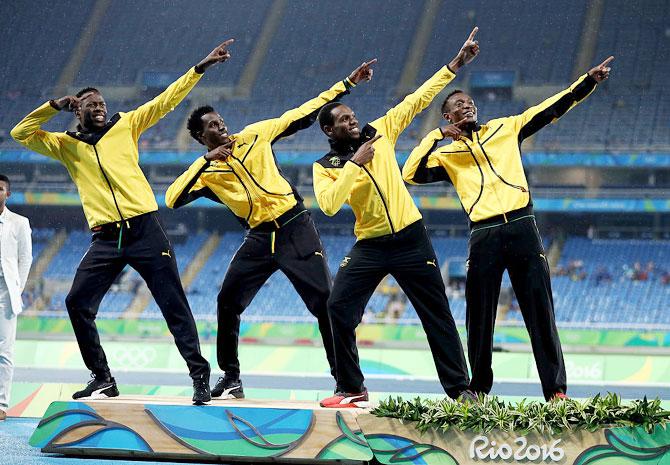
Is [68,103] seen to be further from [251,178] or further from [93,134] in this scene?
[251,178]

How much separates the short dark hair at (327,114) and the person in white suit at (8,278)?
2.95 m

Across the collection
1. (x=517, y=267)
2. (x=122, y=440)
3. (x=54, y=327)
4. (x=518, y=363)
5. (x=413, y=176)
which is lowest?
(x=54, y=327)

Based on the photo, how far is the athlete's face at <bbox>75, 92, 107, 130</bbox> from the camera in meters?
6.56

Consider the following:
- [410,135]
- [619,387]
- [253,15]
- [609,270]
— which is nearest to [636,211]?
[609,270]

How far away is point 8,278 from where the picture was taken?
802 cm

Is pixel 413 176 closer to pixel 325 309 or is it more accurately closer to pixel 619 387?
pixel 325 309

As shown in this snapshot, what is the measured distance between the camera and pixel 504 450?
18.1ft

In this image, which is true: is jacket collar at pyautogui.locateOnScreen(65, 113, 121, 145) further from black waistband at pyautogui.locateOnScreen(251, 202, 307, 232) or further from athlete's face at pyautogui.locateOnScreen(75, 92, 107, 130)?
black waistband at pyautogui.locateOnScreen(251, 202, 307, 232)

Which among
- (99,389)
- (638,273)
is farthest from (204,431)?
(638,273)

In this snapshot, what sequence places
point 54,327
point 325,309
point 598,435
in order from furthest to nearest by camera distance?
point 54,327 < point 325,309 < point 598,435

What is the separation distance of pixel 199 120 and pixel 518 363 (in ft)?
31.6

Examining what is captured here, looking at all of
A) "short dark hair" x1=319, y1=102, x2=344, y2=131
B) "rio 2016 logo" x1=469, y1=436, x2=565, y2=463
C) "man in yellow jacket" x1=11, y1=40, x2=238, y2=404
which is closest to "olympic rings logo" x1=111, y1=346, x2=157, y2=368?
"man in yellow jacket" x1=11, y1=40, x2=238, y2=404

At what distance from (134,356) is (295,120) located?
12.0 m

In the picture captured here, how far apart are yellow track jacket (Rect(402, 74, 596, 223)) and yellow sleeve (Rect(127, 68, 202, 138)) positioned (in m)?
1.57
